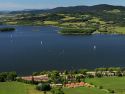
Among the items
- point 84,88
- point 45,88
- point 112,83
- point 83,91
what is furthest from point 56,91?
point 112,83

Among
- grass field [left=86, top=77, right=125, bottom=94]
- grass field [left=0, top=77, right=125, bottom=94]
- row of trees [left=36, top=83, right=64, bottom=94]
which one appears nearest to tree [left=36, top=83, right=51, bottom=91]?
row of trees [left=36, top=83, right=64, bottom=94]

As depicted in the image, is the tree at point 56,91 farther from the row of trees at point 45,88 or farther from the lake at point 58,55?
the lake at point 58,55

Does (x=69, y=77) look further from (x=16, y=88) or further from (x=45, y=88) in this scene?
(x=16, y=88)

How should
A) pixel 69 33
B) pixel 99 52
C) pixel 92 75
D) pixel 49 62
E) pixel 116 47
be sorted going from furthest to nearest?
pixel 69 33 → pixel 116 47 → pixel 99 52 → pixel 49 62 → pixel 92 75

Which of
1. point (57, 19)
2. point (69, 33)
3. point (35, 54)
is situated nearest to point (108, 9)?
point (57, 19)

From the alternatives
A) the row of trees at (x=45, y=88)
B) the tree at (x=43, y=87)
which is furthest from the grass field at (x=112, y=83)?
the tree at (x=43, y=87)

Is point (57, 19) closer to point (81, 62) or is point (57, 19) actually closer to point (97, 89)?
point (81, 62)

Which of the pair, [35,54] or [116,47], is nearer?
[35,54]
